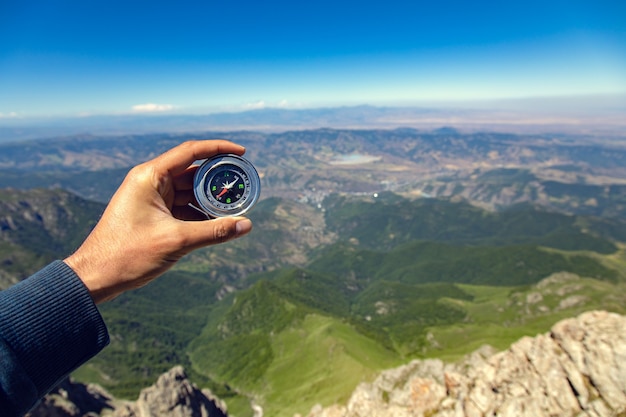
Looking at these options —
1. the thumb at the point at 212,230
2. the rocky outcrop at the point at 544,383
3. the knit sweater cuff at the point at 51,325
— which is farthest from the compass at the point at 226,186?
the rocky outcrop at the point at 544,383

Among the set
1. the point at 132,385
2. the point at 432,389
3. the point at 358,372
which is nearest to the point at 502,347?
the point at 358,372

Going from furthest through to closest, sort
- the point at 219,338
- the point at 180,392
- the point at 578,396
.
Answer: the point at 219,338, the point at 180,392, the point at 578,396

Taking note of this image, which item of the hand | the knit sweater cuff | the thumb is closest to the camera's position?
the knit sweater cuff

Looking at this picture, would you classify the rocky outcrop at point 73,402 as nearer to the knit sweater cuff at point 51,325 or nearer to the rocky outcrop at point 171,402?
the rocky outcrop at point 171,402

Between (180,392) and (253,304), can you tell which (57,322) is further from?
(253,304)

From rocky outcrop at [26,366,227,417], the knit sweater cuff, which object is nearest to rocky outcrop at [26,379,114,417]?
rocky outcrop at [26,366,227,417]

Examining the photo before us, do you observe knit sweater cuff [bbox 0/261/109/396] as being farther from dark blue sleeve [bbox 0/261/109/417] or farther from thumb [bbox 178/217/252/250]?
thumb [bbox 178/217/252/250]

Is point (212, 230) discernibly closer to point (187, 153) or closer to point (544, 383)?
point (187, 153)
